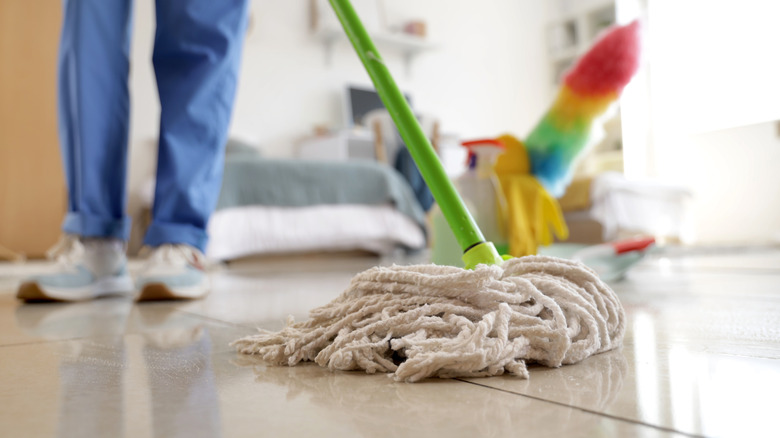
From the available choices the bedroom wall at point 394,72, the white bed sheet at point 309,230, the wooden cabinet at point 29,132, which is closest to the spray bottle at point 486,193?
the white bed sheet at point 309,230

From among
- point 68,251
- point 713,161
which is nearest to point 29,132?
point 68,251

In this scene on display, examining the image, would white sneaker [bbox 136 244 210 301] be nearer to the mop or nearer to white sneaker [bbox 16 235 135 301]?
white sneaker [bbox 16 235 135 301]

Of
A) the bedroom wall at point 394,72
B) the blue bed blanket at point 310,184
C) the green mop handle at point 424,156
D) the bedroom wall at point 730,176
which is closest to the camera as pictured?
the green mop handle at point 424,156

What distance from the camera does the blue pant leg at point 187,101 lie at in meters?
1.09

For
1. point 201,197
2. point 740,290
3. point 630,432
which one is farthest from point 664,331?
point 201,197

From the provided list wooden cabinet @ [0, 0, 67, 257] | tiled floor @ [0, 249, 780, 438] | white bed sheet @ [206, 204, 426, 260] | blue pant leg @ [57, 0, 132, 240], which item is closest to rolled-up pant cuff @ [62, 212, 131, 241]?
blue pant leg @ [57, 0, 132, 240]

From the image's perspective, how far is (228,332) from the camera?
2.22ft

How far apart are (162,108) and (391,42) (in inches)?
164

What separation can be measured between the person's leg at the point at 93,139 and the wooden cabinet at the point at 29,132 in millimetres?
2606

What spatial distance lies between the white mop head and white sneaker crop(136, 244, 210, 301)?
1.80ft

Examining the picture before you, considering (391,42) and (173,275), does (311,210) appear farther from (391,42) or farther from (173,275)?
(391,42)

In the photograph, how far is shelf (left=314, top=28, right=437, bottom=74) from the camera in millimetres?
4770

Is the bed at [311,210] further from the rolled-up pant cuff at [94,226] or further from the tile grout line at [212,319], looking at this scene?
the tile grout line at [212,319]

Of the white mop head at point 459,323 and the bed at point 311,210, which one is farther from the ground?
the white mop head at point 459,323
